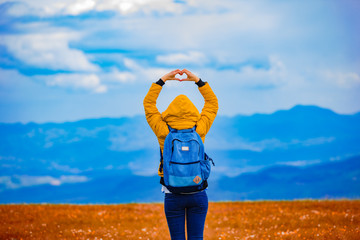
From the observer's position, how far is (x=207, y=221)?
14211 millimetres

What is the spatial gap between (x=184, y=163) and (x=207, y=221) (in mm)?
8570

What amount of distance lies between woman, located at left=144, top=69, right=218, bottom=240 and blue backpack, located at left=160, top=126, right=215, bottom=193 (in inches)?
5.8

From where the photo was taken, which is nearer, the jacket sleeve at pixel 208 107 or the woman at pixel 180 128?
the woman at pixel 180 128

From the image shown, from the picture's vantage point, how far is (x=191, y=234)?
655 centimetres

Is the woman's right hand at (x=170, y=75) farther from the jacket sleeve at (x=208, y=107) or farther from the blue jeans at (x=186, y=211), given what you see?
the blue jeans at (x=186, y=211)

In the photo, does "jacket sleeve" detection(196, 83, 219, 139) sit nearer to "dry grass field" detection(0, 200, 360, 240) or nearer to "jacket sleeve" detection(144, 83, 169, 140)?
"jacket sleeve" detection(144, 83, 169, 140)

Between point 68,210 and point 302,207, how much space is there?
982cm

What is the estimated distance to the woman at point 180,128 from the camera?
6.32 meters

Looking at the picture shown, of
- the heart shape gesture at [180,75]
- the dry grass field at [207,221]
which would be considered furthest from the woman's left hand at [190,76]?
the dry grass field at [207,221]

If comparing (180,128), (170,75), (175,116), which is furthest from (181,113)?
(170,75)

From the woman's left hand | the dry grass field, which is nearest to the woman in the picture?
the woman's left hand

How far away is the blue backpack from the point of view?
243 inches

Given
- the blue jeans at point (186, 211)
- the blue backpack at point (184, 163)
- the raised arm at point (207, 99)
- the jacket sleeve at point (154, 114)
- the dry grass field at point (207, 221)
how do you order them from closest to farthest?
1. the blue backpack at point (184, 163)
2. the blue jeans at point (186, 211)
3. the jacket sleeve at point (154, 114)
4. the raised arm at point (207, 99)
5. the dry grass field at point (207, 221)

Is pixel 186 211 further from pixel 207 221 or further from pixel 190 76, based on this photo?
pixel 207 221
